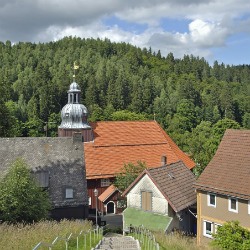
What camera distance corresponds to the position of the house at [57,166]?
30.5m

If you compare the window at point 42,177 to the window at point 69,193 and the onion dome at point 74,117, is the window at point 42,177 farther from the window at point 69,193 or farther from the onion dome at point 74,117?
the onion dome at point 74,117

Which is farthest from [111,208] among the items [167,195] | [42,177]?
[167,195]

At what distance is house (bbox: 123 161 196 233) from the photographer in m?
28.1

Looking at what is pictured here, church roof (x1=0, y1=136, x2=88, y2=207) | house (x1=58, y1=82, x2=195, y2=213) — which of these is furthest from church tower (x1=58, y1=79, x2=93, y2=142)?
church roof (x1=0, y1=136, x2=88, y2=207)

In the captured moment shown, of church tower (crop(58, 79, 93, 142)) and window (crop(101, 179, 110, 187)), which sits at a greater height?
church tower (crop(58, 79, 93, 142))

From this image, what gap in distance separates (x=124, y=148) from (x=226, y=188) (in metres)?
23.7

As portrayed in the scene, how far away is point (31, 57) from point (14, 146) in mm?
111128

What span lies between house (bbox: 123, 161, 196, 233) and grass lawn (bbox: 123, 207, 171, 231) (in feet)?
0.98

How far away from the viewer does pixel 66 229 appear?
16312 millimetres

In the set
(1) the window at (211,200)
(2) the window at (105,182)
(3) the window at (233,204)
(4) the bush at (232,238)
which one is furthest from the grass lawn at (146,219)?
(2) the window at (105,182)

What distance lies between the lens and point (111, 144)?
47.7m

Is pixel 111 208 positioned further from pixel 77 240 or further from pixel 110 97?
pixel 110 97

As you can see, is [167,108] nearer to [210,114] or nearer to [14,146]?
[210,114]

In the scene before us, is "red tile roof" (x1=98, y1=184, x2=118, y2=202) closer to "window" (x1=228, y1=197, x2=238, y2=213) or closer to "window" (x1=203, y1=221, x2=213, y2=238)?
"window" (x1=203, y1=221, x2=213, y2=238)
